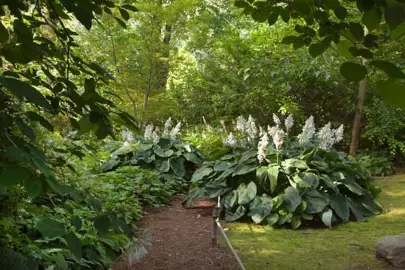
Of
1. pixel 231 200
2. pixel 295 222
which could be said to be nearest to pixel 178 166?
pixel 231 200

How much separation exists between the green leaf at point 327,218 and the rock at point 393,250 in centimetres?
98

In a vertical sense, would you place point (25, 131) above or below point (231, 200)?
above

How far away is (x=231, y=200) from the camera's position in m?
5.23

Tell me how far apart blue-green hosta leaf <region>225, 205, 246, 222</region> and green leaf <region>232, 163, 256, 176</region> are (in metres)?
0.47

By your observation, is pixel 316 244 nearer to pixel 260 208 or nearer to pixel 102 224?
pixel 260 208

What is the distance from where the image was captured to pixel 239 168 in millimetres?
5473

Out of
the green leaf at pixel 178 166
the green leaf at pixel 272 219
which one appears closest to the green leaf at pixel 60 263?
the green leaf at pixel 272 219

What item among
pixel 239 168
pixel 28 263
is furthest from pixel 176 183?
pixel 28 263

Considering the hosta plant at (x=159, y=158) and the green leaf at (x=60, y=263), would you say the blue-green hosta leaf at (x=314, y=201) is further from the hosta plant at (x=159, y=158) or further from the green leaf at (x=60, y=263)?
the green leaf at (x=60, y=263)

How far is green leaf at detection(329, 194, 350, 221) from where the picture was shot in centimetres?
502

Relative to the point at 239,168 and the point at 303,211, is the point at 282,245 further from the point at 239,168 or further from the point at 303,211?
the point at 239,168

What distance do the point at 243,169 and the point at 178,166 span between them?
192 cm

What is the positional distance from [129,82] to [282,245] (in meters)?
5.44

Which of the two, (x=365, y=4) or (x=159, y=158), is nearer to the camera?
(x=365, y=4)
